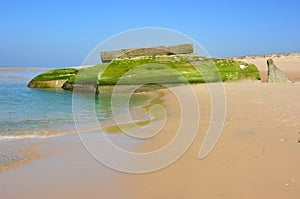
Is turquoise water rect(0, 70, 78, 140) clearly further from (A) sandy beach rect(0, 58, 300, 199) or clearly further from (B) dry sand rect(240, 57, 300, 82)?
(B) dry sand rect(240, 57, 300, 82)

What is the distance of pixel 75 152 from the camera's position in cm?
507

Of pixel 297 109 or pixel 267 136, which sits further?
pixel 297 109

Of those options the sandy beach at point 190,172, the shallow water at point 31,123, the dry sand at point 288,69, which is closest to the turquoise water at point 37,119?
the shallow water at point 31,123

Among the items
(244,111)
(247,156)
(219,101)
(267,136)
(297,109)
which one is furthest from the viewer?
(219,101)

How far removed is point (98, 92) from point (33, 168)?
40.6ft

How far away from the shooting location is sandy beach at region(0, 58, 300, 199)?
323 centimetres

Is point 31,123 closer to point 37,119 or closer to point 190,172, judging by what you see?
point 37,119

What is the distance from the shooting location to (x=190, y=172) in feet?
12.4

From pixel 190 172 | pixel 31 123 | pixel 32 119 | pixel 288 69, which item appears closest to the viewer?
→ pixel 190 172

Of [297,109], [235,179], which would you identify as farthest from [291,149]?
[297,109]

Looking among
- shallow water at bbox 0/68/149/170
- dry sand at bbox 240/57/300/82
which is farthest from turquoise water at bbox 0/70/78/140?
dry sand at bbox 240/57/300/82

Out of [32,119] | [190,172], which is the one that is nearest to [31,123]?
[32,119]

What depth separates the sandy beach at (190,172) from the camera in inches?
127

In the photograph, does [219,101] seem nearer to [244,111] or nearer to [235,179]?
[244,111]
